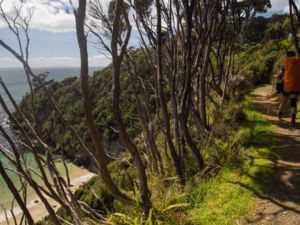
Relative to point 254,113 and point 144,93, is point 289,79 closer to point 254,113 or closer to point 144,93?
point 254,113

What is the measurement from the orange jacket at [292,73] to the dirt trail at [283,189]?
2.60 feet

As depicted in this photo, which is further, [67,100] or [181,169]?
[67,100]

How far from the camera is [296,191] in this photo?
4.15m

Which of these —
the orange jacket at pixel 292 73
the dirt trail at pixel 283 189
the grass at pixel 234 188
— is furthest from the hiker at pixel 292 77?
the grass at pixel 234 188

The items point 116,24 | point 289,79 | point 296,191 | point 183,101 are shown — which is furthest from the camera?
point 289,79

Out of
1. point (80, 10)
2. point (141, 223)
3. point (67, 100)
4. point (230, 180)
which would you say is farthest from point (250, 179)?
point (67, 100)

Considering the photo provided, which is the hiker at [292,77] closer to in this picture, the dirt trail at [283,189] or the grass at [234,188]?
the dirt trail at [283,189]

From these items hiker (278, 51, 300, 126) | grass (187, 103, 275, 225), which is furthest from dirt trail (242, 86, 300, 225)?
hiker (278, 51, 300, 126)

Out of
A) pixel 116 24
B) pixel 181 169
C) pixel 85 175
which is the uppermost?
pixel 116 24

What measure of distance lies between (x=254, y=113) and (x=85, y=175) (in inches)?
1224

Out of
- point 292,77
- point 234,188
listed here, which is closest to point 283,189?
point 234,188

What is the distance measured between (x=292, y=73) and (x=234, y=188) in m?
2.84

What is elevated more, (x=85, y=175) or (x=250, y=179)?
(x=250, y=179)

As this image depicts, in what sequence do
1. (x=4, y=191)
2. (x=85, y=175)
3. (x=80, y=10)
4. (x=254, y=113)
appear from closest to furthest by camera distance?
(x=80, y=10), (x=254, y=113), (x=4, y=191), (x=85, y=175)
